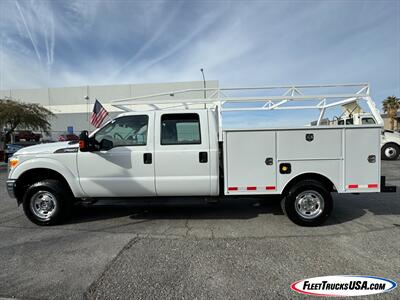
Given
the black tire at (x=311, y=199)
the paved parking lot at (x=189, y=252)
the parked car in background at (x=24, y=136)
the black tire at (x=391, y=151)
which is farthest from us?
the parked car in background at (x=24, y=136)

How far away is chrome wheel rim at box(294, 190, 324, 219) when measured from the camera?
13.0 ft

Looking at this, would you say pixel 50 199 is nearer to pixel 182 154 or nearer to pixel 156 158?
pixel 156 158

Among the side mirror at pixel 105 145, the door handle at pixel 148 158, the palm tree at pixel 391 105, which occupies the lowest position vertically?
the door handle at pixel 148 158

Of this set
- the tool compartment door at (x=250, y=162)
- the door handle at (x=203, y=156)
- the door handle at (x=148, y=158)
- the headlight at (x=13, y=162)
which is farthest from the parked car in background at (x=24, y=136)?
the tool compartment door at (x=250, y=162)

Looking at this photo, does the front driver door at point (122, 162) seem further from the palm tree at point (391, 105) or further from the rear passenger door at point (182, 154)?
the palm tree at point (391, 105)

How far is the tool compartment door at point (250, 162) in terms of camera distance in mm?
3848

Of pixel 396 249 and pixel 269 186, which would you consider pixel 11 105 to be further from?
pixel 396 249

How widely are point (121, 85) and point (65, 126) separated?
11.1 meters

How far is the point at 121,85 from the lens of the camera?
37.4m

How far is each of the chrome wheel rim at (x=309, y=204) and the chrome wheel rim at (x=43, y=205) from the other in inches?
172

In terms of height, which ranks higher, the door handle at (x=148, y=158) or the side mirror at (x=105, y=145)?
the side mirror at (x=105, y=145)

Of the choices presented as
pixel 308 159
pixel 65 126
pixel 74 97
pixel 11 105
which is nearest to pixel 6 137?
pixel 11 105

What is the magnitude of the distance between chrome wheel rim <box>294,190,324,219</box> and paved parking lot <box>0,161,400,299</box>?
0.25m

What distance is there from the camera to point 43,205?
425 centimetres
